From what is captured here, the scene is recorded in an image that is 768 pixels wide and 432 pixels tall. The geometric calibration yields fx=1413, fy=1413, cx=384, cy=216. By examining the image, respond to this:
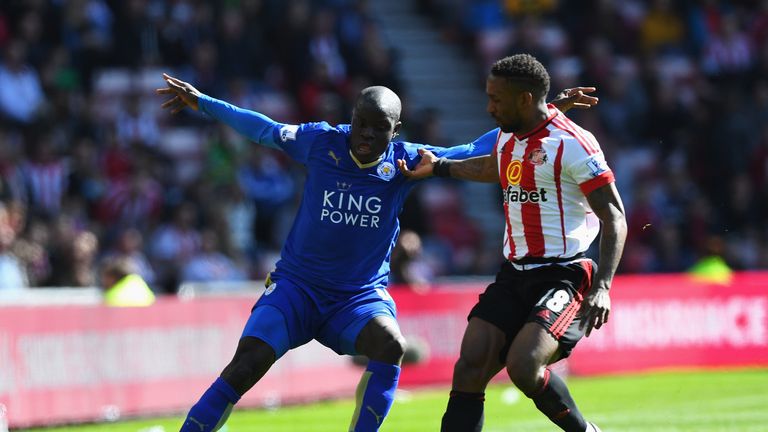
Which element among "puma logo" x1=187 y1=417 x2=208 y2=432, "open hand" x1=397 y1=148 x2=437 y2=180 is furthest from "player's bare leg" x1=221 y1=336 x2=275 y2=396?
"open hand" x1=397 y1=148 x2=437 y2=180

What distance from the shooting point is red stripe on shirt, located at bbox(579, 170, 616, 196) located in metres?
7.94

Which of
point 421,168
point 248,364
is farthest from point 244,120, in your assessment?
point 248,364

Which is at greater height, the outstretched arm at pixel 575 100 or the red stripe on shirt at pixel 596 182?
the outstretched arm at pixel 575 100

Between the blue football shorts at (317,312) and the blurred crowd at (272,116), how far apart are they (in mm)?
6689

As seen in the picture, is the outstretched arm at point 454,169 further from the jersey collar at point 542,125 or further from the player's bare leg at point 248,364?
the player's bare leg at point 248,364

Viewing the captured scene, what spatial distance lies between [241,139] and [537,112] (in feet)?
37.7

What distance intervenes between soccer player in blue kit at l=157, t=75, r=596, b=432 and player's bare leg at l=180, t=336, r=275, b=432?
2 centimetres

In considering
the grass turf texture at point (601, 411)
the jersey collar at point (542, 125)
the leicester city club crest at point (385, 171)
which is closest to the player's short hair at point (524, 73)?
the jersey collar at point (542, 125)

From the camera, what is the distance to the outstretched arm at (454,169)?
870 cm

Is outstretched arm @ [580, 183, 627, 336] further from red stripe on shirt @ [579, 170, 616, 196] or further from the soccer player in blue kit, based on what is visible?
the soccer player in blue kit

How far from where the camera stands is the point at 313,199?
28.7 feet

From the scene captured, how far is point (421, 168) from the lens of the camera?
28.8 ft

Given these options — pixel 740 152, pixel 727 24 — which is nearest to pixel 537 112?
pixel 740 152

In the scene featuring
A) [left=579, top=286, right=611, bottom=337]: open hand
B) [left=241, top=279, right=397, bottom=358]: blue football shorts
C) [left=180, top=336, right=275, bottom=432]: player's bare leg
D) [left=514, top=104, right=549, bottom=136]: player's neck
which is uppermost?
[left=514, top=104, right=549, bottom=136]: player's neck
